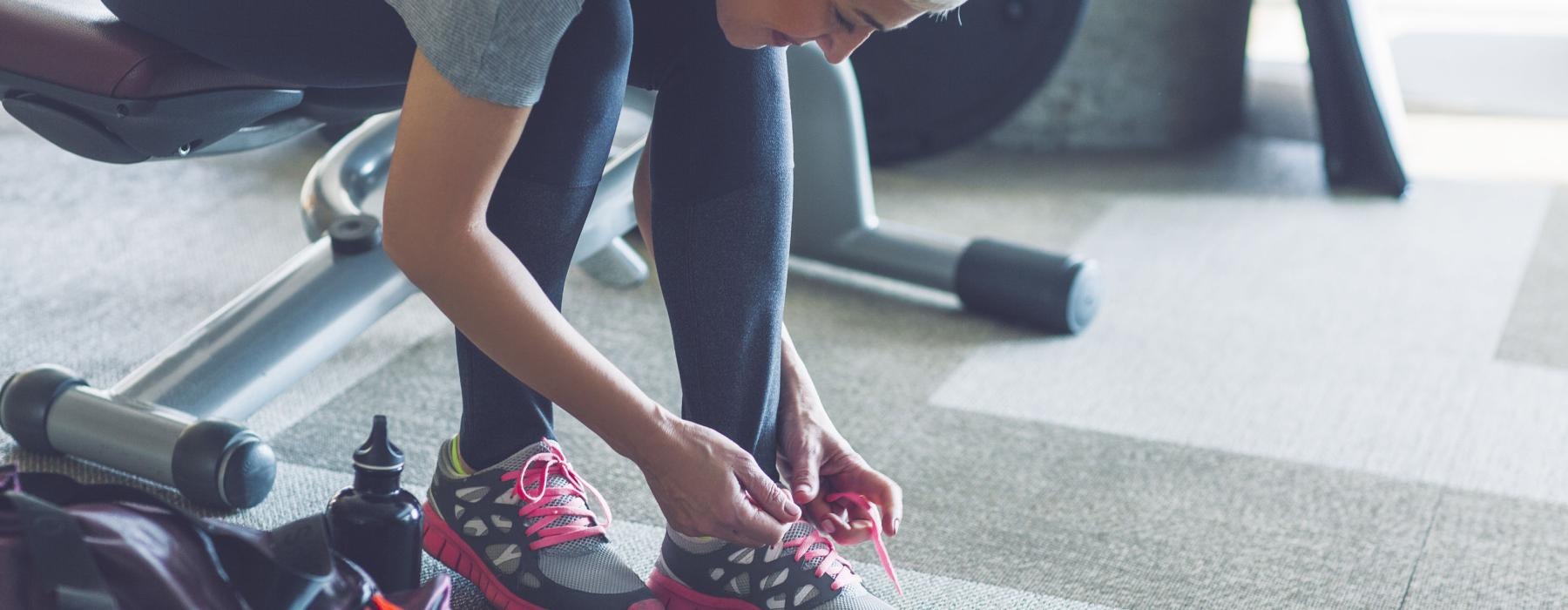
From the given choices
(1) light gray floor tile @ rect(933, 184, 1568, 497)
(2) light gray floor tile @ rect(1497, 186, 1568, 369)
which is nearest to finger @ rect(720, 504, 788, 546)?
(1) light gray floor tile @ rect(933, 184, 1568, 497)

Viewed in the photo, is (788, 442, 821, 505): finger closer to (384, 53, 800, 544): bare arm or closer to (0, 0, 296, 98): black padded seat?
(384, 53, 800, 544): bare arm

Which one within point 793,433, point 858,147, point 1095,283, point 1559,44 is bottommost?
point 1559,44

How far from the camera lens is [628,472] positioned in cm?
117

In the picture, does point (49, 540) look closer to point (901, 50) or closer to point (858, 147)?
point (858, 147)

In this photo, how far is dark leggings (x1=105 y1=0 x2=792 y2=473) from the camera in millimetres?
808

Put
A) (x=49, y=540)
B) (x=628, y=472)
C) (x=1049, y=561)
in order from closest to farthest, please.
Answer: (x=49, y=540)
(x=1049, y=561)
(x=628, y=472)

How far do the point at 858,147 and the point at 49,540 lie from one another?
1.10 meters

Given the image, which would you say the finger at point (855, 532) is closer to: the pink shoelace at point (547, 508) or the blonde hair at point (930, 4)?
the pink shoelace at point (547, 508)

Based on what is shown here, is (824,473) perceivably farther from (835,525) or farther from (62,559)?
(62,559)

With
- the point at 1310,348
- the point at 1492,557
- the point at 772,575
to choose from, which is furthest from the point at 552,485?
the point at 1310,348

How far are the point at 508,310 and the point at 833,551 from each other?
0.30m

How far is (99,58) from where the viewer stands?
0.89m

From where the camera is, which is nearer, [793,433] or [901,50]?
[793,433]

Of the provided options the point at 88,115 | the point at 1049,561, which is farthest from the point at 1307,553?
the point at 88,115
